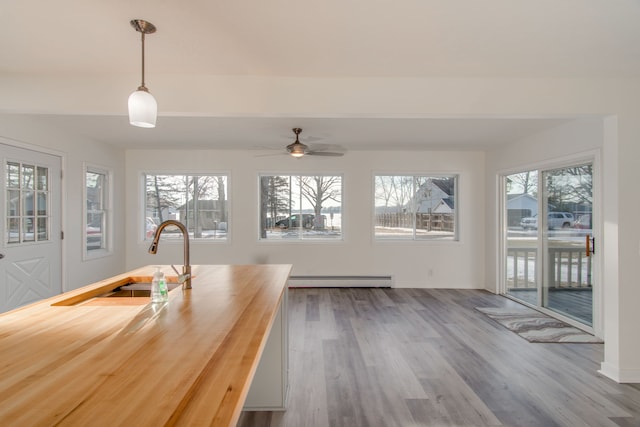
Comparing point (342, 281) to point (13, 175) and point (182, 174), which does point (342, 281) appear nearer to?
point (182, 174)

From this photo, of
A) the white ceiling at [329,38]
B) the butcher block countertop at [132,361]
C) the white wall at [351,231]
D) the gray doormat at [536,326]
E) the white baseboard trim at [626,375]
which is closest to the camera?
the butcher block countertop at [132,361]

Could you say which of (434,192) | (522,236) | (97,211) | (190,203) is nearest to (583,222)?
(522,236)

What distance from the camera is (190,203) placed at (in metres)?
5.82

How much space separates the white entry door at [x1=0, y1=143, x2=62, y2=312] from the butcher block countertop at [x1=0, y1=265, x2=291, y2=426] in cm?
276

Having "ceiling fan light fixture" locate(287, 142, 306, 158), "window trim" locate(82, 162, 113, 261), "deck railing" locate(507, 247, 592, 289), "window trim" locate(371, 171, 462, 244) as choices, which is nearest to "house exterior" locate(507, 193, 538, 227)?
"deck railing" locate(507, 247, 592, 289)

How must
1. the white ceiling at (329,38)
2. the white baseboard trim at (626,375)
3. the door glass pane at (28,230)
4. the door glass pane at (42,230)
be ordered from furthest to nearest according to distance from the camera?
the door glass pane at (42,230)
the door glass pane at (28,230)
the white baseboard trim at (626,375)
the white ceiling at (329,38)

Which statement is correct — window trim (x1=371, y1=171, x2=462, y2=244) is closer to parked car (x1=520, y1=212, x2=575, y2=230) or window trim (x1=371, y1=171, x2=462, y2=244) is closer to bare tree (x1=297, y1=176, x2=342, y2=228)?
bare tree (x1=297, y1=176, x2=342, y2=228)

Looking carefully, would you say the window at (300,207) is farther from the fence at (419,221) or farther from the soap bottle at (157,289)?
the soap bottle at (157,289)

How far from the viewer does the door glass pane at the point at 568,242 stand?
372cm

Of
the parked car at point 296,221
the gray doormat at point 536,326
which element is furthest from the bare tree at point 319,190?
the gray doormat at point 536,326

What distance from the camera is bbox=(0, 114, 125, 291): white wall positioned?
3.61m

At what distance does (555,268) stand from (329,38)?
414 cm

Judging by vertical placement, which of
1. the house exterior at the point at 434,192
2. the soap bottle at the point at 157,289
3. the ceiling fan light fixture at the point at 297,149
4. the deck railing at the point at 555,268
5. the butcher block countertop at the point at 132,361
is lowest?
the deck railing at the point at 555,268

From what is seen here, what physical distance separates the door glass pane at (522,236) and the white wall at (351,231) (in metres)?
0.59
